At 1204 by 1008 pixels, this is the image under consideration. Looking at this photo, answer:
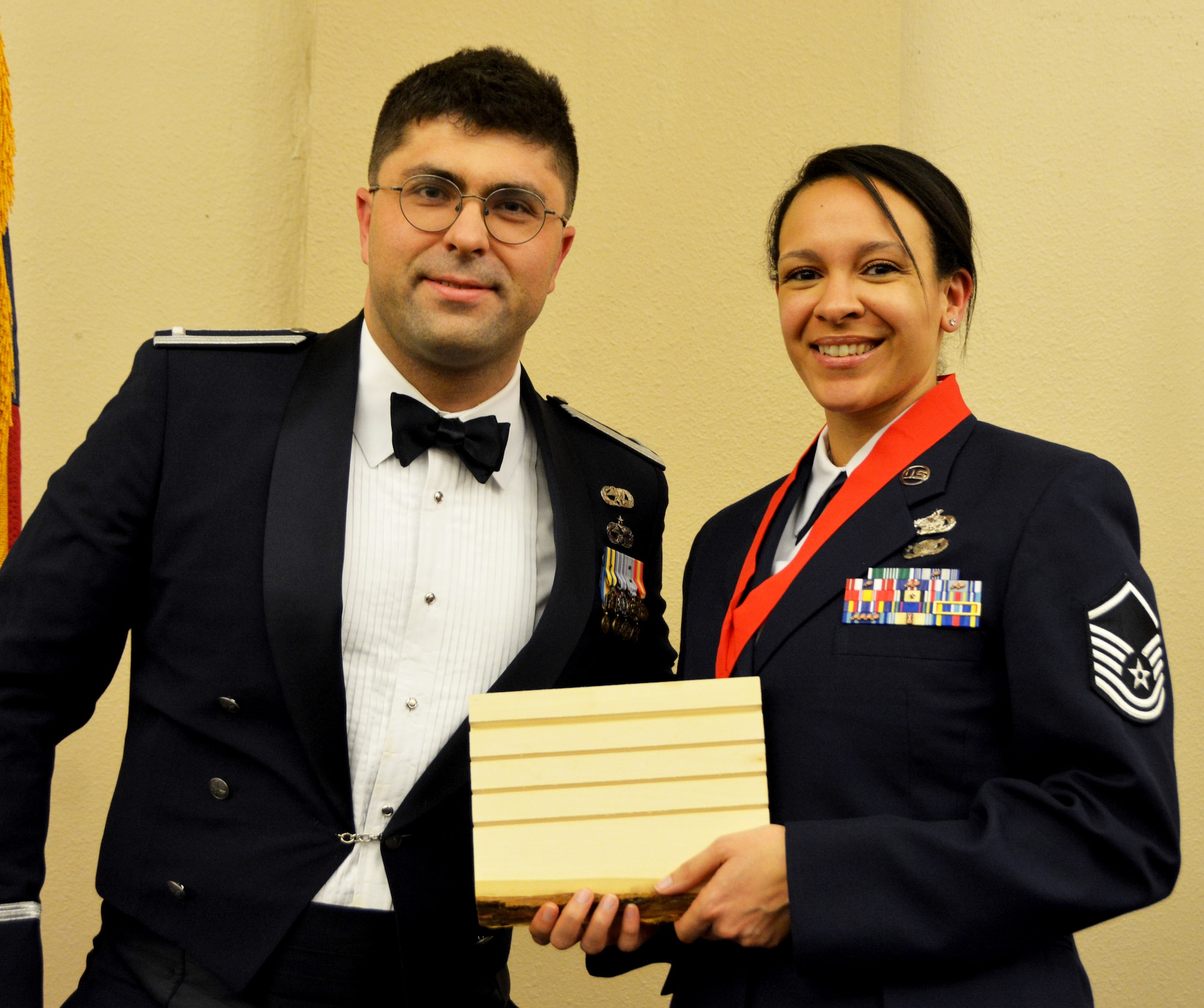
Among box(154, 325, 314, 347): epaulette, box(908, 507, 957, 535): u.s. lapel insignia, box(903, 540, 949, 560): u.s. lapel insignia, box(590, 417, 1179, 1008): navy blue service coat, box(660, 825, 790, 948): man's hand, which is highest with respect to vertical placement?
box(154, 325, 314, 347): epaulette

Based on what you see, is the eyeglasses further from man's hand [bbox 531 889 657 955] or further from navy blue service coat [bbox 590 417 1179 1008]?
man's hand [bbox 531 889 657 955]

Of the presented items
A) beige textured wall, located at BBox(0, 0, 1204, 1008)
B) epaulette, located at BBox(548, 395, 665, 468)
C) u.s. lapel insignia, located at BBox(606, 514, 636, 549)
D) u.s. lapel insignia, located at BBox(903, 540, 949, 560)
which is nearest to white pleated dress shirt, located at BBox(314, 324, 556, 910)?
u.s. lapel insignia, located at BBox(606, 514, 636, 549)

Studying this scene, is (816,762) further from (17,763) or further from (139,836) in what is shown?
(17,763)

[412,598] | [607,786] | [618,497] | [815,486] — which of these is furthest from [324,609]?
[815,486]

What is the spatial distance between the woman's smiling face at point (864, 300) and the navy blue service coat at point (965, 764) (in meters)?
0.15

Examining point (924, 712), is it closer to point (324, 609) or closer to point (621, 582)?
point (621, 582)

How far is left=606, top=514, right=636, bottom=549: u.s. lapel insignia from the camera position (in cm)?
191

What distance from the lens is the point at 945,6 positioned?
2830mm

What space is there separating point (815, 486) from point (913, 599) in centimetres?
36

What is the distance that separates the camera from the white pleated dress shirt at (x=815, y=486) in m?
1.65

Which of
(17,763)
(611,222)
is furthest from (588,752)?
(611,222)

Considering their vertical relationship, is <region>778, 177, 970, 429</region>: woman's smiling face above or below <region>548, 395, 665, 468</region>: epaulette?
above

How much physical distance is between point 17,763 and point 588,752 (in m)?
0.75

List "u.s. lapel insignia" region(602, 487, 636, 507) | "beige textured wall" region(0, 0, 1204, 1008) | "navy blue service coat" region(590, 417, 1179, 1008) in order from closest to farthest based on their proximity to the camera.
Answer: "navy blue service coat" region(590, 417, 1179, 1008) < "u.s. lapel insignia" region(602, 487, 636, 507) < "beige textured wall" region(0, 0, 1204, 1008)
